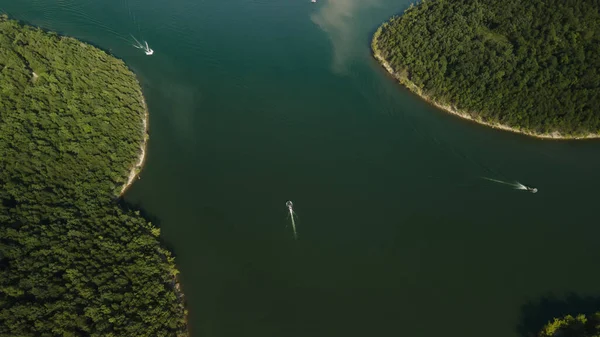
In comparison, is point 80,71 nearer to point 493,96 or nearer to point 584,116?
point 493,96

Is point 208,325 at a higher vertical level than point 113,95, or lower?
lower

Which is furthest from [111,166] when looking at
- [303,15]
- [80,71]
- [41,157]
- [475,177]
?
[303,15]

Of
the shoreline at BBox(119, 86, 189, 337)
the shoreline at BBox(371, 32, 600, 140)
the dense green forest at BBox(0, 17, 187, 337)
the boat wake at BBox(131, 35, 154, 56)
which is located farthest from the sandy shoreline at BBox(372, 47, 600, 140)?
the dense green forest at BBox(0, 17, 187, 337)

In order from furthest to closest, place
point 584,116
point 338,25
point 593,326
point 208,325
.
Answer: point 338,25 → point 584,116 → point 208,325 → point 593,326

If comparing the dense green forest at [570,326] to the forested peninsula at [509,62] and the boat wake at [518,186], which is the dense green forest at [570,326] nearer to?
the boat wake at [518,186]

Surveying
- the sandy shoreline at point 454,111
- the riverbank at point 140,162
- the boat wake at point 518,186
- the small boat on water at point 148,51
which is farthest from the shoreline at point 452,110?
the riverbank at point 140,162

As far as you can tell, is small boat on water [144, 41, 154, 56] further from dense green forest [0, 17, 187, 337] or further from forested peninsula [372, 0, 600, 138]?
forested peninsula [372, 0, 600, 138]
